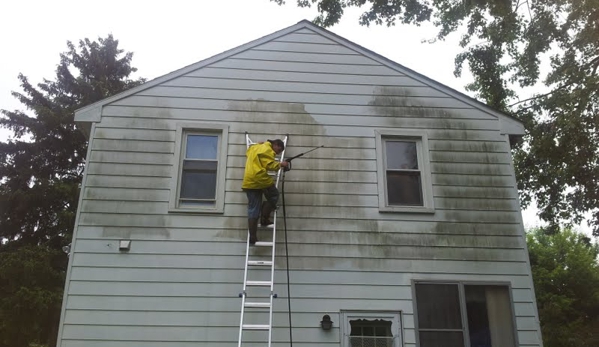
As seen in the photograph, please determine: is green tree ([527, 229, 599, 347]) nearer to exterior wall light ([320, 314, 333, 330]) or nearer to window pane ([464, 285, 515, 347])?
window pane ([464, 285, 515, 347])

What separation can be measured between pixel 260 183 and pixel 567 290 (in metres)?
26.3

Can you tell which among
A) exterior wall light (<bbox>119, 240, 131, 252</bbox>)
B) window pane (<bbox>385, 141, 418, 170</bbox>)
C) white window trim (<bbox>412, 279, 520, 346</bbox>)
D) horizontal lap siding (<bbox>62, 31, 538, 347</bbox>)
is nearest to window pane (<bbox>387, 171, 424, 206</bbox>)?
window pane (<bbox>385, 141, 418, 170</bbox>)

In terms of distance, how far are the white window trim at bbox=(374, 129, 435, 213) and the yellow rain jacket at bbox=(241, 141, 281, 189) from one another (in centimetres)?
152

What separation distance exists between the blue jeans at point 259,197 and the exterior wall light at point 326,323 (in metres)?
1.49

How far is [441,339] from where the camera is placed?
5.53m

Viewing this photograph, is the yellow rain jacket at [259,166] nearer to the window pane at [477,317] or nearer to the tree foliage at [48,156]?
the window pane at [477,317]

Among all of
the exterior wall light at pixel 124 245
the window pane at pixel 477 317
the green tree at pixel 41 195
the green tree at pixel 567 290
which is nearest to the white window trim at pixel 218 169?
the exterior wall light at pixel 124 245

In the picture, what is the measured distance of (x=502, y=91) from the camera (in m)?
11.8

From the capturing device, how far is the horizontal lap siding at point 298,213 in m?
5.44

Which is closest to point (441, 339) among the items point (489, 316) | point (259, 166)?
point (489, 316)

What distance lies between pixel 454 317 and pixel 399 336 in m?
0.78

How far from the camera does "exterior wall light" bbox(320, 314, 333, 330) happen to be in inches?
213

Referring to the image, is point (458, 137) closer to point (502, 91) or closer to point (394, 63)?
point (394, 63)

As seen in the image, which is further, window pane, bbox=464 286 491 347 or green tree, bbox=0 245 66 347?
green tree, bbox=0 245 66 347
